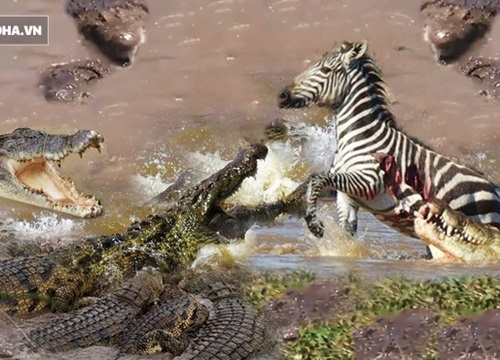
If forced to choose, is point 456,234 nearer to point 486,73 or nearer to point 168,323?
point 486,73

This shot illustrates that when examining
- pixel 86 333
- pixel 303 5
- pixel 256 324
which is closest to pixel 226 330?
pixel 256 324

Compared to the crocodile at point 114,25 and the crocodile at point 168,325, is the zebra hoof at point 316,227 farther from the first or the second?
the crocodile at point 114,25

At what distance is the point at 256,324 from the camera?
A: 380 cm

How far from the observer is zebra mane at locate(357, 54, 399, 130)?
4738mm

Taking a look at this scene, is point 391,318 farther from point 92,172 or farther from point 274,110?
point 92,172

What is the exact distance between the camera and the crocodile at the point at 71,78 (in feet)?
16.3

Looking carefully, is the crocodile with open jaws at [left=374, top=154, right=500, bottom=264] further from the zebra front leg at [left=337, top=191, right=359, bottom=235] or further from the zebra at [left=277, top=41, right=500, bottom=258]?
the zebra front leg at [left=337, top=191, right=359, bottom=235]

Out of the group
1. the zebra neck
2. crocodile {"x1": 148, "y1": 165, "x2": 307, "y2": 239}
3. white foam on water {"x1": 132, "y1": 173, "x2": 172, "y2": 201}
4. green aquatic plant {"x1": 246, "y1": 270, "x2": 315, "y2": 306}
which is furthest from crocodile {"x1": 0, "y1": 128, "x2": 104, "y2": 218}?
the zebra neck

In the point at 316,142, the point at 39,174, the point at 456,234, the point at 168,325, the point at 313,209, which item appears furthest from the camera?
the point at 316,142

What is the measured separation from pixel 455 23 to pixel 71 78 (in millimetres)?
Result: 2231

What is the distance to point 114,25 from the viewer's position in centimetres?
495

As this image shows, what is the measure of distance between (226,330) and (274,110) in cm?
154

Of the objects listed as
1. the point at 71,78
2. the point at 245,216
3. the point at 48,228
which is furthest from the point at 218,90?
the point at 48,228

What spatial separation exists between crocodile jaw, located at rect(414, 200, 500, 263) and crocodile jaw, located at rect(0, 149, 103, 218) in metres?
1.71
